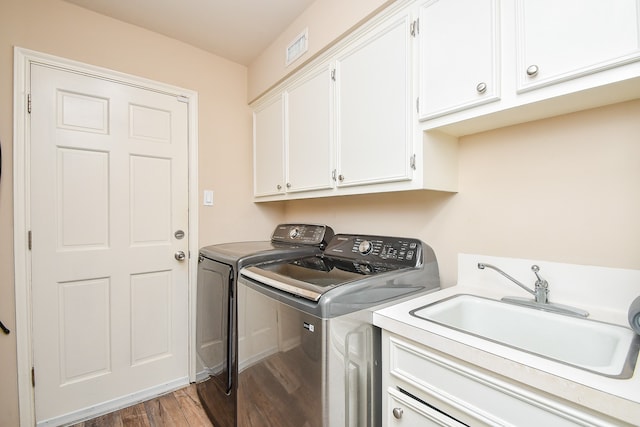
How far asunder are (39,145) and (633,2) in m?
2.61

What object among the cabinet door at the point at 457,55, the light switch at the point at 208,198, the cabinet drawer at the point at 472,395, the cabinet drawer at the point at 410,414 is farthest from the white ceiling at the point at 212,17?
the cabinet drawer at the point at 410,414

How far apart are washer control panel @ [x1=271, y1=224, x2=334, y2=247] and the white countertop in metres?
0.86

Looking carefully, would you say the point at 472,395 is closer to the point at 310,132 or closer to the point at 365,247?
the point at 365,247

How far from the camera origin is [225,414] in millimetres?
1576

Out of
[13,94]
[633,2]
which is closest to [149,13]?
[13,94]

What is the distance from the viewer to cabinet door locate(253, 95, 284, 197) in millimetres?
2078

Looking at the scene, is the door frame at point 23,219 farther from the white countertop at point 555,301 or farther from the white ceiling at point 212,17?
the white countertop at point 555,301

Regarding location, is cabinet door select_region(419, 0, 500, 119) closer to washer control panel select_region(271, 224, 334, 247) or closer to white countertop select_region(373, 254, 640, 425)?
white countertop select_region(373, 254, 640, 425)

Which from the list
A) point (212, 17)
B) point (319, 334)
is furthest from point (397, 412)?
point (212, 17)

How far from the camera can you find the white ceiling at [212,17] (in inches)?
69.0

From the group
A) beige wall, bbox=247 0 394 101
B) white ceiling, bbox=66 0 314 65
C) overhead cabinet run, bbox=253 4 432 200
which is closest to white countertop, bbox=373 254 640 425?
overhead cabinet run, bbox=253 4 432 200

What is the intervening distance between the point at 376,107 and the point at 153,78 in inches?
64.4

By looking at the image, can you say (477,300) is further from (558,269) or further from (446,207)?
(446,207)

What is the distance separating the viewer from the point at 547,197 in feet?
3.72
